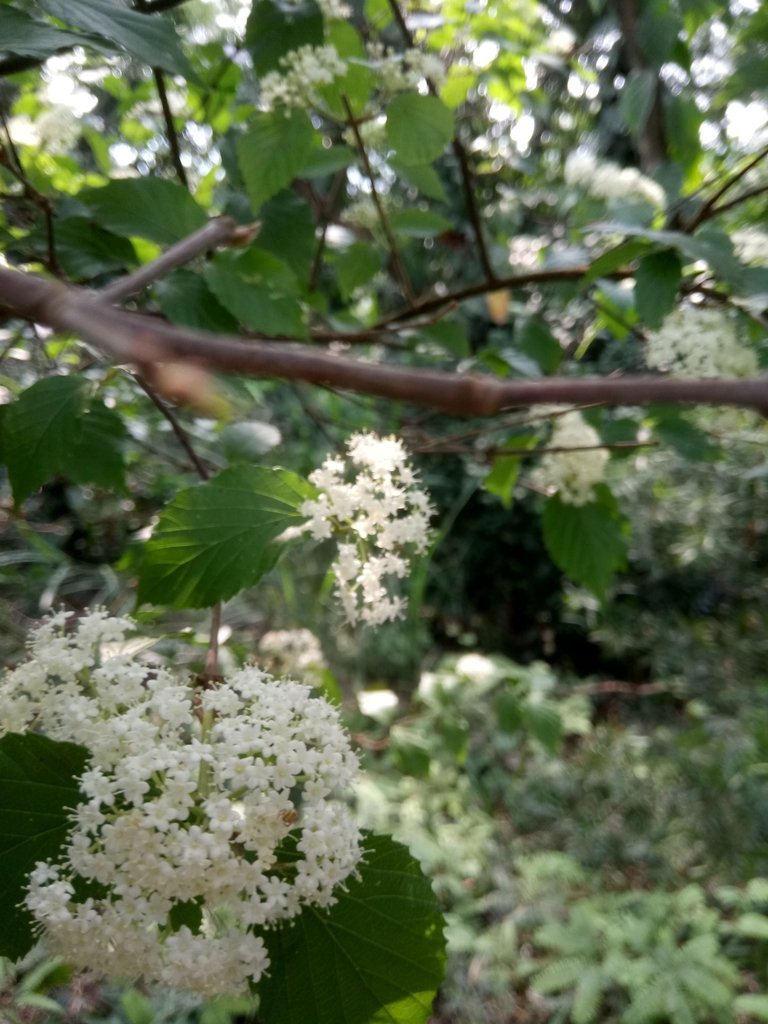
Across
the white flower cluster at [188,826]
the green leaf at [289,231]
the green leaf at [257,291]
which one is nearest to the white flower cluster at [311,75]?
the green leaf at [289,231]

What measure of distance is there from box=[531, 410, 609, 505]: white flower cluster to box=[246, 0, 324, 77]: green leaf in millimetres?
483

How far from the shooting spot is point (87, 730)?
17.1 inches

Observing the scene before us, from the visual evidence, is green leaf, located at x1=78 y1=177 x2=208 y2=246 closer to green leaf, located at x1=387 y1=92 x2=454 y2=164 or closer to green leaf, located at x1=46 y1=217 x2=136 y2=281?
green leaf, located at x1=46 y1=217 x2=136 y2=281

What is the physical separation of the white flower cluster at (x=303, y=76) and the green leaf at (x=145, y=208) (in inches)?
6.9

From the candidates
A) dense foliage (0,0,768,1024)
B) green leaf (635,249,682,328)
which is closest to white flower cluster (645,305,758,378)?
dense foliage (0,0,768,1024)

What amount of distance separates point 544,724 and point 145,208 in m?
0.92

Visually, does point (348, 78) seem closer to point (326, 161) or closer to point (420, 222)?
point (326, 161)

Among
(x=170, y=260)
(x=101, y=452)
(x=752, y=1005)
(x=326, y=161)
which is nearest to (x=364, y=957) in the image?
(x=170, y=260)

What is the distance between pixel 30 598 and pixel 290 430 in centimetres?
100

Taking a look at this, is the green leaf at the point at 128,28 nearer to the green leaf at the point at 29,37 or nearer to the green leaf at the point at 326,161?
the green leaf at the point at 29,37

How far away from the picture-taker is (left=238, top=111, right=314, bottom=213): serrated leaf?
790 mm

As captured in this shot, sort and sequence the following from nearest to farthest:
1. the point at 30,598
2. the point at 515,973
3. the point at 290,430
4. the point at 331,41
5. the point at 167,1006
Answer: the point at 331,41, the point at 167,1006, the point at 515,973, the point at 30,598, the point at 290,430

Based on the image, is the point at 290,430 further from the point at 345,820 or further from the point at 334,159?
the point at 345,820

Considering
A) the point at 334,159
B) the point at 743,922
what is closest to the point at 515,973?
the point at 743,922
